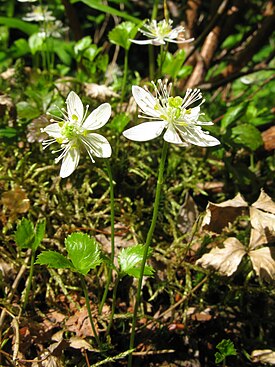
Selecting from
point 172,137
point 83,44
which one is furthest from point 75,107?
point 83,44

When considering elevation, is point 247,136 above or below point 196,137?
below

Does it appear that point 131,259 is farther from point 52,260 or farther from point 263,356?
point 263,356

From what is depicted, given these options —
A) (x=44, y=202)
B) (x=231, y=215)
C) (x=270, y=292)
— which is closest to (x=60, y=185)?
(x=44, y=202)

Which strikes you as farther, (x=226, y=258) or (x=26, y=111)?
(x=26, y=111)

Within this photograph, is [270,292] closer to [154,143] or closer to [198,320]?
[198,320]

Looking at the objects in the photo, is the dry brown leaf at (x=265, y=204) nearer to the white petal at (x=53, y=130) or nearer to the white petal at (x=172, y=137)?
the white petal at (x=172, y=137)

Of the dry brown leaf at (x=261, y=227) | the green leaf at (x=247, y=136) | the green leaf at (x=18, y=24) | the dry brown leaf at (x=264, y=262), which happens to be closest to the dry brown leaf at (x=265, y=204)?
the dry brown leaf at (x=261, y=227)
